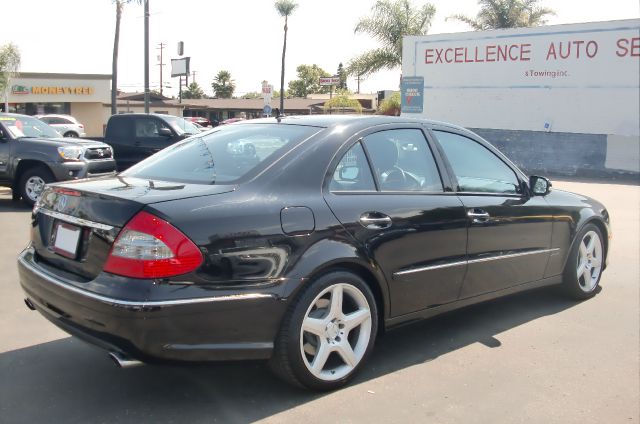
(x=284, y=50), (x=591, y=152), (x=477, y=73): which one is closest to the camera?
(x=591, y=152)

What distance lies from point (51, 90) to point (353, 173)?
47.7 meters

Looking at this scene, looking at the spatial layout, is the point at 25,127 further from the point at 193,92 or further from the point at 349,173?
the point at 193,92

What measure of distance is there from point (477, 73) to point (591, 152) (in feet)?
18.2

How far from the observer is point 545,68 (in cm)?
2267

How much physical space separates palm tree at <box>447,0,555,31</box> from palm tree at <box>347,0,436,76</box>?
1.54 meters

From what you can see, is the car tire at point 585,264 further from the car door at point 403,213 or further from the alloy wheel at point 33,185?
the alloy wheel at point 33,185

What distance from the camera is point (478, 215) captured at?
14.7 ft

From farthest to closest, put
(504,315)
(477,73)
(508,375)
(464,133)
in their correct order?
(477,73), (504,315), (464,133), (508,375)

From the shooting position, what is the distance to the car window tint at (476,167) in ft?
15.2

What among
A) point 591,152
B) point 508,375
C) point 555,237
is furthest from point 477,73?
point 508,375

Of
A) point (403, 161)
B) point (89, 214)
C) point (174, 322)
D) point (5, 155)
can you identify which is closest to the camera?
point (174, 322)

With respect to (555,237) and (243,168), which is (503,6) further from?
(243,168)

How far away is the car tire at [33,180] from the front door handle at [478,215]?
26.9 feet

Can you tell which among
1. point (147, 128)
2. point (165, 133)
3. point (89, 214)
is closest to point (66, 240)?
point (89, 214)
